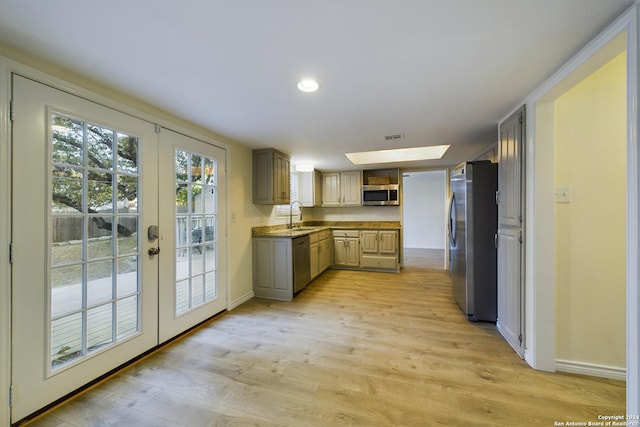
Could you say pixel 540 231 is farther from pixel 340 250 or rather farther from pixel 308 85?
pixel 340 250

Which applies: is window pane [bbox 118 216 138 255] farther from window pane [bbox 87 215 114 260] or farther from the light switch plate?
the light switch plate

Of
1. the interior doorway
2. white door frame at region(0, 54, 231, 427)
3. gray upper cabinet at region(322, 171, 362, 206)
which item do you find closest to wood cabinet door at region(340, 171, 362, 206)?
gray upper cabinet at region(322, 171, 362, 206)

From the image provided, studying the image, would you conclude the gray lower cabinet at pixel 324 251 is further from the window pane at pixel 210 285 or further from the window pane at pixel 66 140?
the window pane at pixel 66 140

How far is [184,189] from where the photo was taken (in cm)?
259

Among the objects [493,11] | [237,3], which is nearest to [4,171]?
[237,3]

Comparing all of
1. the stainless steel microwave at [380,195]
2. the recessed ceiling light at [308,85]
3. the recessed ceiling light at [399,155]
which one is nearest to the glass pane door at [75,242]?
the recessed ceiling light at [308,85]

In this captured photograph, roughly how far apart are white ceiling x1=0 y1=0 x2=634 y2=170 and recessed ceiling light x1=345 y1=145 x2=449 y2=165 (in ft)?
6.80

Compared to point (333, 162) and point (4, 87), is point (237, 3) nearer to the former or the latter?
point (4, 87)

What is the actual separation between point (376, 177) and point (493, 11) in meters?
4.24

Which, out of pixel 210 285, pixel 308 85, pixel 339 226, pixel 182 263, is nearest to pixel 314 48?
pixel 308 85

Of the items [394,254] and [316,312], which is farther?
[394,254]

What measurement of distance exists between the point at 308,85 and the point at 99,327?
2396 millimetres

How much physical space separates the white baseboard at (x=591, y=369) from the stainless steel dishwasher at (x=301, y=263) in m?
2.81

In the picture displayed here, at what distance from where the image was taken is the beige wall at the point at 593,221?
1816 mm
